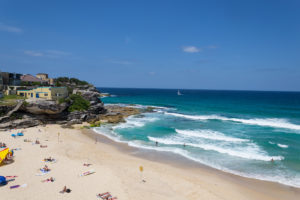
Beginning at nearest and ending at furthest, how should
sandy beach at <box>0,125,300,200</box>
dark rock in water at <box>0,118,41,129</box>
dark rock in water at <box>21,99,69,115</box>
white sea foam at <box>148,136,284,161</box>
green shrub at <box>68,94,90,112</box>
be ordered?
sandy beach at <box>0,125,300,200</box> → white sea foam at <box>148,136,284,161</box> → dark rock in water at <box>0,118,41,129</box> → dark rock in water at <box>21,99,69,115</box> → green shrub at <box>68,94,90,112</box>

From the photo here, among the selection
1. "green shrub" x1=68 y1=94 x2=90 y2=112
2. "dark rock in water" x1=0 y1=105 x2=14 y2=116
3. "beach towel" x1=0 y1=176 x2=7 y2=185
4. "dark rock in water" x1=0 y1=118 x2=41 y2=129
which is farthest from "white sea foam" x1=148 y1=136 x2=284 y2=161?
"dark rock in water" x1=0 y1=105 x2=14 y2=116

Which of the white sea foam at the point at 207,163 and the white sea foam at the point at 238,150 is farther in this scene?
the white sea foam at the point at 238,150

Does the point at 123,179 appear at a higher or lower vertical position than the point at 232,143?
lower

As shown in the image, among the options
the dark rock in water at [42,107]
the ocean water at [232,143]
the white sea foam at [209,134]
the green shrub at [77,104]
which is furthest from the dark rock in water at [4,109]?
the white sea foam at [209,134]

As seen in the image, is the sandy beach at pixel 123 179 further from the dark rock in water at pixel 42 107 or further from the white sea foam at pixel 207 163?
the dark rock in water at pixel 42 107

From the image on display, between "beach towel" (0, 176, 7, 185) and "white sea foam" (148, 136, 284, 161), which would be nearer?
"beach towel" (0, 176, 7, 185)

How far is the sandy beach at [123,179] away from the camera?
42.6 ft

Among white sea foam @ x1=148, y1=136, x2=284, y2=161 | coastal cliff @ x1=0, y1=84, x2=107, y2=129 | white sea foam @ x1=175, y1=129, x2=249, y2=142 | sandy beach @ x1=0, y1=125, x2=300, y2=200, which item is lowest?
sandy beach @ x1=0, y1=125, x2=300, y2=200

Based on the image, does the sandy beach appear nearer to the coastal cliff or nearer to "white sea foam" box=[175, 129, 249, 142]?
the coastal cliff

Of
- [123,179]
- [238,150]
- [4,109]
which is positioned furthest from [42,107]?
[238,150]

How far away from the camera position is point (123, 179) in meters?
15.1

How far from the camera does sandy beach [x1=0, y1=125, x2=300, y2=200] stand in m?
13.0

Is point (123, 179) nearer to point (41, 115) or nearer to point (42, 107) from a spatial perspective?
point (42, 107)

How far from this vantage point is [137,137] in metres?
28.3
